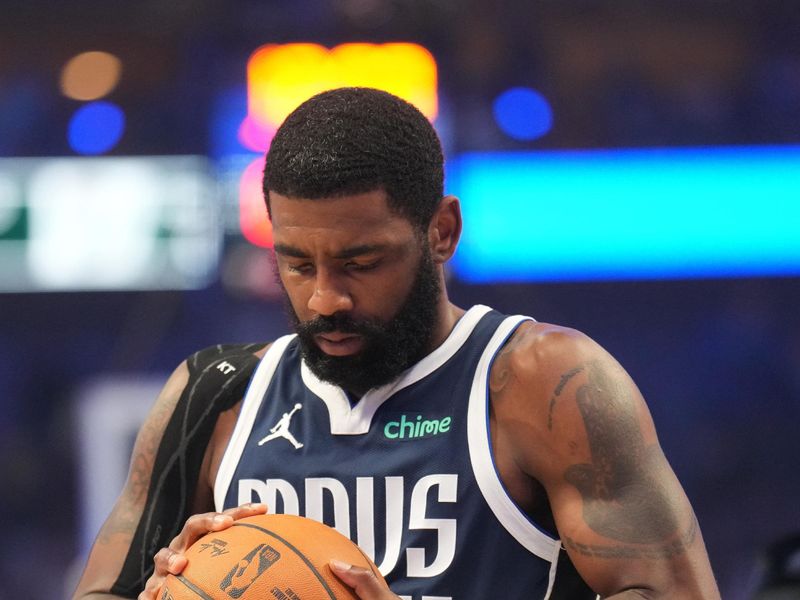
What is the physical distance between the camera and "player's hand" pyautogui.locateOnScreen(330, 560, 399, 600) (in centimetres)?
174

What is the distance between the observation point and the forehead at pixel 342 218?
198 cm

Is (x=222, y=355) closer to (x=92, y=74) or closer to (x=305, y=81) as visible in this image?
(x=305, y=81)

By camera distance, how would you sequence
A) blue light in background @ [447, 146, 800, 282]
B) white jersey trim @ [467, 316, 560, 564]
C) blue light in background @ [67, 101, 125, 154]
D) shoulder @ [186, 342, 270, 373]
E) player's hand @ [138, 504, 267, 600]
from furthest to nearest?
blue light in background @ [67, 101, 125, 154] < blue light in background @ [447, 146, 800, 282] < shoulder @ [186, 342, 270, 373] < white jersey trim @ [467, 316, 560, 564] < player's hand @ [138, 504, 267, 600]

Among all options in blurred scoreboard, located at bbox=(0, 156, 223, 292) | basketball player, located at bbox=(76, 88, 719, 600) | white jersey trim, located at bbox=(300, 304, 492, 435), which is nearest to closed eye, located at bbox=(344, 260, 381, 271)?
basketball player, located at bbox=(76, 88, 719, 600)

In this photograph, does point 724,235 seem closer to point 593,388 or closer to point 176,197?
point 176,197

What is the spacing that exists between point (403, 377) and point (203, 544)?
0.49 m

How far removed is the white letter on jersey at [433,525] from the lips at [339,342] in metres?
0.25

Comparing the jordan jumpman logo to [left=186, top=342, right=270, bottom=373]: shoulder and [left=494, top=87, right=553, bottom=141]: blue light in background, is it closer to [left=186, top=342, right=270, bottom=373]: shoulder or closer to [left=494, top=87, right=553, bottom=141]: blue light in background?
[left=186, top=342, right=270, bottom=373]: shoulder

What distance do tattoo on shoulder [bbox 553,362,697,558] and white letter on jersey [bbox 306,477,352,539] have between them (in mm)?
411

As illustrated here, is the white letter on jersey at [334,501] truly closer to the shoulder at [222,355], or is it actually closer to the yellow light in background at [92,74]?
the shoulder at [222,355]

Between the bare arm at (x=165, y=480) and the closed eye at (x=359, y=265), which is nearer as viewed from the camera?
the closed eye at (x=359, y=265)

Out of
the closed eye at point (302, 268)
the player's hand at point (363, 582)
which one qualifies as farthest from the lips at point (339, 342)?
the player's hand at point (363, 582)

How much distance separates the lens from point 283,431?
219 centimetres

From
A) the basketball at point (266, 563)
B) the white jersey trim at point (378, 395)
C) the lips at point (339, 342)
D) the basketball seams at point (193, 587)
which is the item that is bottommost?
the basketball seams at point (193, 587)
